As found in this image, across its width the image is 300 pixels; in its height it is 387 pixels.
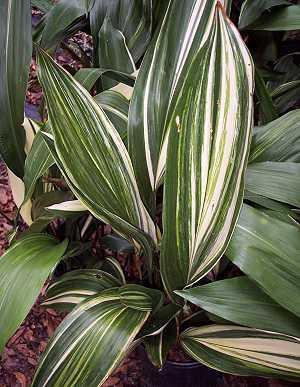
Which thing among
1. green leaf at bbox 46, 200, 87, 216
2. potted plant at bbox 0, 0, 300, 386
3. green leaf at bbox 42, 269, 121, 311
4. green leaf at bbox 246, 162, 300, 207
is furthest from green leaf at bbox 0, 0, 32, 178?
green leaf at bbox 246, 162, 300, 207

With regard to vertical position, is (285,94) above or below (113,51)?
below

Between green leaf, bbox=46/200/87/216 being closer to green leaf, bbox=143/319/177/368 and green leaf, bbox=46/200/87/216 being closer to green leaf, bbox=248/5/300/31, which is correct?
green leaf, bbox=143/319/177/368

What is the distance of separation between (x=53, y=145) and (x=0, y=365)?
654mm

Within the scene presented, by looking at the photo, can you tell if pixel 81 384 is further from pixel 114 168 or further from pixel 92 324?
pixel 114 168

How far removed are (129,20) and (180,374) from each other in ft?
2.41

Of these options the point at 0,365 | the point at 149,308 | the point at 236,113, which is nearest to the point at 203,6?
the point at 236,113

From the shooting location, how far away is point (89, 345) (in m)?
0.66

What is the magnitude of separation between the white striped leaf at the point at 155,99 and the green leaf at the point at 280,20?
1.29ft

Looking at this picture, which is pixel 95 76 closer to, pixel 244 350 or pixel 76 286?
pixel 76 286

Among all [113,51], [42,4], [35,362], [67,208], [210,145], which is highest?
[42,4]

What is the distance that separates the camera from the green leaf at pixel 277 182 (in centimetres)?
72

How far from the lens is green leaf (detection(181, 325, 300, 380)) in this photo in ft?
2.19

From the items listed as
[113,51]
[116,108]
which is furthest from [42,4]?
[116,108]

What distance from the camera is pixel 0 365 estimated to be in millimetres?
1137
